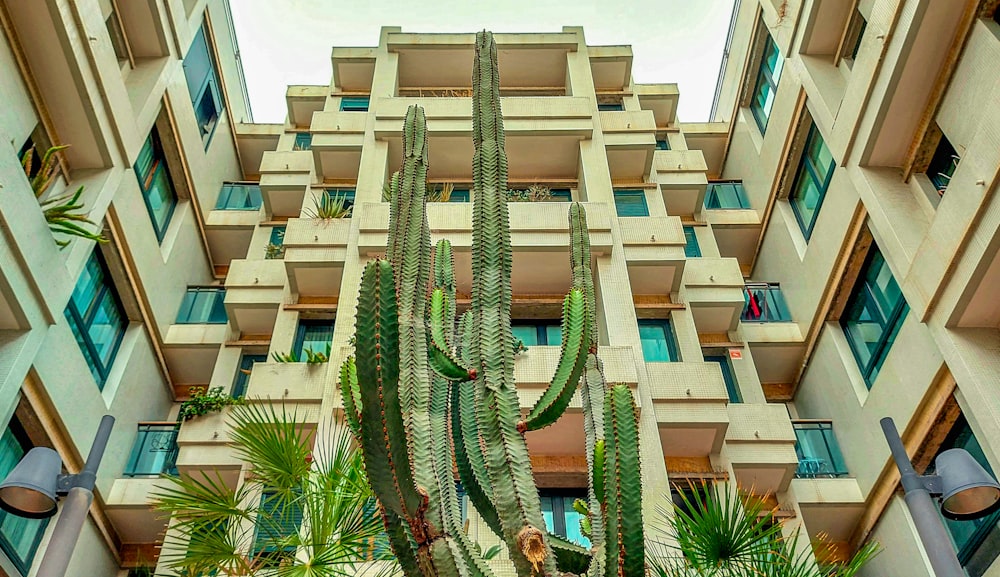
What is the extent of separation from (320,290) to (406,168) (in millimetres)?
9462

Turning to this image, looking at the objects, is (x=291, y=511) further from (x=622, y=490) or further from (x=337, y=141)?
(x=337, y=141)

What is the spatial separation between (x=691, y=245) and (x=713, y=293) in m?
2.80

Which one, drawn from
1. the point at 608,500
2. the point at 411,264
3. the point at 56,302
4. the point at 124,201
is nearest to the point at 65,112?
the point at 124,201

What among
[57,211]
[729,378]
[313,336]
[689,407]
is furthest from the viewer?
[729,378]

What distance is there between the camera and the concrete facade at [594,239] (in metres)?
12.3

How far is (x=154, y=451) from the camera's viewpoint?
1487 centimetres

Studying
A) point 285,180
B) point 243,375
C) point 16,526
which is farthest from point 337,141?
point 16,526

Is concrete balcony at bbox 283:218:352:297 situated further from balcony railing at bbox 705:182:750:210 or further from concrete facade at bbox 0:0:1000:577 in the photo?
balcony railing at bbox 705:182:750:210

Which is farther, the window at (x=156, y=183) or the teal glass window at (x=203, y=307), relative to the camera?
the teal glass window at (x=203, y=307)

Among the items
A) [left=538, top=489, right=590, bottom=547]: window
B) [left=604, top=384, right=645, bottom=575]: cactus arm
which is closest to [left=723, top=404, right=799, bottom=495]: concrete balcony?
[left=538, top=489, right=590, bottom=547]: window

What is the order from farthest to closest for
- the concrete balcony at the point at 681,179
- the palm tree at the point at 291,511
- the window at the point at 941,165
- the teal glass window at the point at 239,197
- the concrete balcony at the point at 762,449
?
the teal glass window at the point at 239,197 → the concrete balcony at the point at 681,179 → the concrete balcony at the point at 762,449 → the window at the point at 941,165 → the palm tree at the point at 291,511

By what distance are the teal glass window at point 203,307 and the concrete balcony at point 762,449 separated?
10353 mm

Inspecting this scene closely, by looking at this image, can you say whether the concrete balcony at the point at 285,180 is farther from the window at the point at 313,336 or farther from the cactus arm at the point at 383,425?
the cactus arm at the point at 383,425

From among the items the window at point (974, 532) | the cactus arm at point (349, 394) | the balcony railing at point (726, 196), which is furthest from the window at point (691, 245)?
the cactus arm at point (349, 394)
